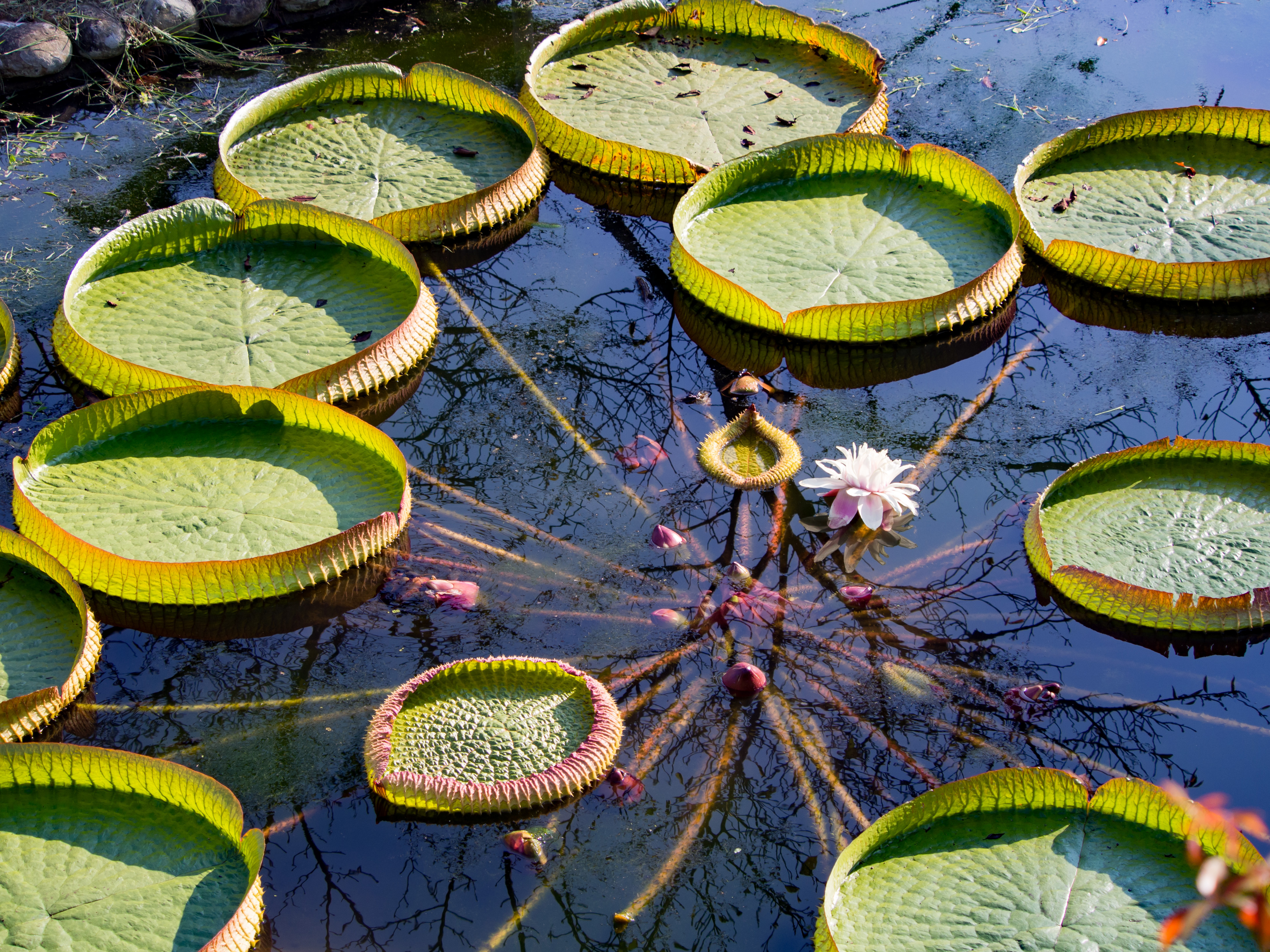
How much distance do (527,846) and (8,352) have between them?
3.05m

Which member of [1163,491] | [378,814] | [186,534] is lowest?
[378,814]

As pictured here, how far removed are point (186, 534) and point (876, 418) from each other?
2.61m

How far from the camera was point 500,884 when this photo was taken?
2.93 metres

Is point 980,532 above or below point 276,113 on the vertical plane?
below

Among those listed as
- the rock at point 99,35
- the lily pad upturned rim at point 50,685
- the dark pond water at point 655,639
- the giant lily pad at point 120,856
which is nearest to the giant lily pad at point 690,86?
the dark pond water at point 655,639

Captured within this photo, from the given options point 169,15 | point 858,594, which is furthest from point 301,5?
point 858,594

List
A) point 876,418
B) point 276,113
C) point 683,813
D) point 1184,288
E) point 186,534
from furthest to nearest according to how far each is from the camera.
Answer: point 276,113 < point 1184,288 < point 876,418 < point 186,534 < point 683,813

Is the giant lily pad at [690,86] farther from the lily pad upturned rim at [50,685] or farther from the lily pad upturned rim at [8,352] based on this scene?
the lily pad upturned rim at [50,685]

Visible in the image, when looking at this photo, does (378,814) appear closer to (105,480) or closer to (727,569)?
(727,569)

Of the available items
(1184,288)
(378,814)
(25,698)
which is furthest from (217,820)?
(1184,288)

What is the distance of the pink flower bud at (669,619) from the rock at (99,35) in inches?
201

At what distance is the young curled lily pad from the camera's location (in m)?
3.91

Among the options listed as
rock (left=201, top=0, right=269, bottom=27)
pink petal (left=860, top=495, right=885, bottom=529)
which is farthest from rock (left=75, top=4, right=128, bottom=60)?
pink petal (left=860, top=495, right=885, bottom=529)

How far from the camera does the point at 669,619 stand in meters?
3.64
